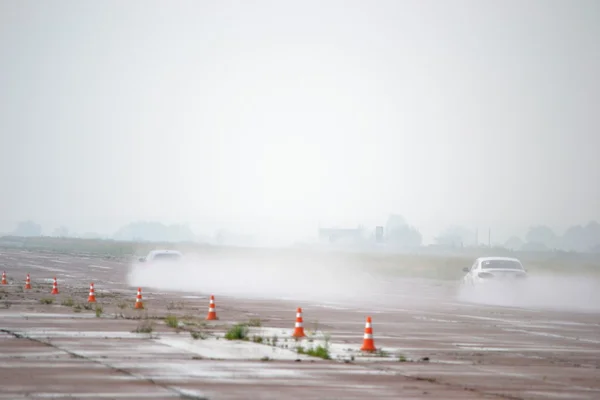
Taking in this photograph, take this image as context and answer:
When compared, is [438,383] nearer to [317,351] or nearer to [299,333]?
[317,351]

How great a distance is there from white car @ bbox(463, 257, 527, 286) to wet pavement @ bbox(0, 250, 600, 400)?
843 cm

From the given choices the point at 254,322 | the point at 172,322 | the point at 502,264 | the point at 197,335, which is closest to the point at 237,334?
the point at 197,335

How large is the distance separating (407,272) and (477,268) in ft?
167

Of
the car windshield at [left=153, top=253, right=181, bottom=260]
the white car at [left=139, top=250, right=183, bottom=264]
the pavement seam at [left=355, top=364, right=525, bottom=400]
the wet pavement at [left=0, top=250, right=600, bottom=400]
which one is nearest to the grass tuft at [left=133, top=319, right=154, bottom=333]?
the wet pavement at [left=0, top=250, right=600, bottom=400]

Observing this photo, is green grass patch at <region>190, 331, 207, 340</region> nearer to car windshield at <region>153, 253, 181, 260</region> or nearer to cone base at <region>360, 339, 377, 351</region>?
cone base at <region>360, 339, 377, 351</region>

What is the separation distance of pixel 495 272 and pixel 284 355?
80.0ft

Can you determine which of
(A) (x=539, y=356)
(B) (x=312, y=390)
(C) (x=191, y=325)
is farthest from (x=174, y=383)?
(C) (x=191, y=325)

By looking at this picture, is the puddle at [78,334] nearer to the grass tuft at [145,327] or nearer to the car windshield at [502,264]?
the grass tuft at [145,327]

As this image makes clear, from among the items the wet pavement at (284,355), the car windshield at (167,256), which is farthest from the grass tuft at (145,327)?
the car windshield at (167,256)

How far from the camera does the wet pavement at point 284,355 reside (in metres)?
14.1

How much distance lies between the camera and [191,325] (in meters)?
24.7

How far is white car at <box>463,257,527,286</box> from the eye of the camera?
4128 cm

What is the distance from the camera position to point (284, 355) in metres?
18.4

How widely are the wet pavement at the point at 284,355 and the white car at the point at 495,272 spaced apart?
8.43 metres
